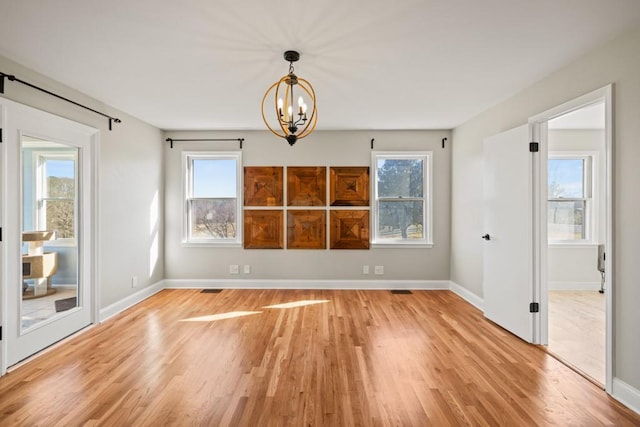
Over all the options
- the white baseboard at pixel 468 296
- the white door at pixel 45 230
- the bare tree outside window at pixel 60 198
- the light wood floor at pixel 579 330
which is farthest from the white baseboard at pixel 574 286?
the bare tree outside window at pixel 60 198

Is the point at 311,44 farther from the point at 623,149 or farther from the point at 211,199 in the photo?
the point at 211,199

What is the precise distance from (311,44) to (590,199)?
546cm

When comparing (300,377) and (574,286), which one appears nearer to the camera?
(300,377)

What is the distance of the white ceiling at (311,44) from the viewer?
78.2 inches

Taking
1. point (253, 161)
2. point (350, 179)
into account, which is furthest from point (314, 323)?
point (253, 161)

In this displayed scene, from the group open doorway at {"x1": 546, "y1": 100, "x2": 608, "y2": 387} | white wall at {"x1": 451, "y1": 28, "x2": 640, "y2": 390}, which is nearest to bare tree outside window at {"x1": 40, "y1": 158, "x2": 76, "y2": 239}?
white wall at {"x1": 451, "y1": 28, "x2": 640, "y2": 390}

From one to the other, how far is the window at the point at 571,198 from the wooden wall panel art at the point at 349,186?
3192mm

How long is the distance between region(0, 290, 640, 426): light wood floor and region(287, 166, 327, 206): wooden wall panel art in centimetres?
197

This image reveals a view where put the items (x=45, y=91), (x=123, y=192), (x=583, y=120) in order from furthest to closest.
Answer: (x=583, y=120)
(x=123, y=192)
(x=45, y=91)

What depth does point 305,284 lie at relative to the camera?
523 centimetres

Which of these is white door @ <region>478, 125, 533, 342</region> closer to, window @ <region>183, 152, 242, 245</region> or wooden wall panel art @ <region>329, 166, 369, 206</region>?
wooden wall panel art @ <region>329, 166, 369, 206</region>

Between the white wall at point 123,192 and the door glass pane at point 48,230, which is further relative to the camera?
the white wall at point 123,192

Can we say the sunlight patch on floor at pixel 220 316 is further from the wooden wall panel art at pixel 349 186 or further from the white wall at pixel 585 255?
the white wall at pixel 585 255

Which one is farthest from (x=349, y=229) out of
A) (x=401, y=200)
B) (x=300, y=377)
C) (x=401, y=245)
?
(x=300, y=377)
